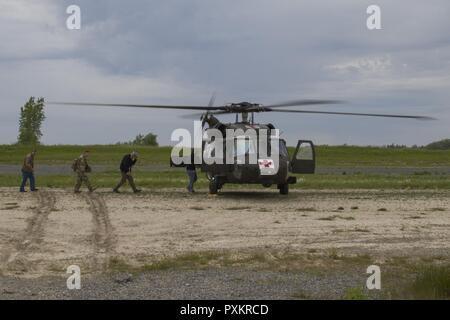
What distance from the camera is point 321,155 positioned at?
74.3 meters

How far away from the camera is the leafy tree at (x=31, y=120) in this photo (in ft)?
324

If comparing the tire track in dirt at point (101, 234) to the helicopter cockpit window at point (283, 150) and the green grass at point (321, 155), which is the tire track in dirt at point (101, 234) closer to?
the helicopter cockpit window at point (283, 150)

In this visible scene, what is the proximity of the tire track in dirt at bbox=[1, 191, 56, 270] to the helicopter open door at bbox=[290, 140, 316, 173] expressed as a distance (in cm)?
832

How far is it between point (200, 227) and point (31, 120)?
283 feet

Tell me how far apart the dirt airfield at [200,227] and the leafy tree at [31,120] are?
243 ft

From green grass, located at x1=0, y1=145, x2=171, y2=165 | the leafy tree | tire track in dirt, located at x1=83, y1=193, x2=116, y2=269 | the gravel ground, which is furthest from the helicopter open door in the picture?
the leafy tree

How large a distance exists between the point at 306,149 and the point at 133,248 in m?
12.5

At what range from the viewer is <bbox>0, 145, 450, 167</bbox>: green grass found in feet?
216

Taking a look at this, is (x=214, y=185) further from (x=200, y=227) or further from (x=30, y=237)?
(x=30, y=237)

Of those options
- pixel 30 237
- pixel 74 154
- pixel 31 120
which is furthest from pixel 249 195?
pixel 31 120

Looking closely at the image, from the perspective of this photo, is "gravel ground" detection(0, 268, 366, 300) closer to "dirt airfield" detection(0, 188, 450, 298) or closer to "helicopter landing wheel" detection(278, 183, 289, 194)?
"dirt airfield" detection(0, 188, 450, 298)
